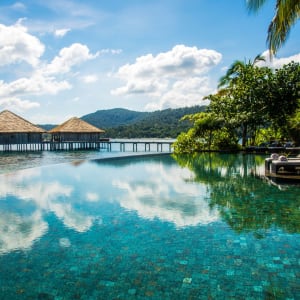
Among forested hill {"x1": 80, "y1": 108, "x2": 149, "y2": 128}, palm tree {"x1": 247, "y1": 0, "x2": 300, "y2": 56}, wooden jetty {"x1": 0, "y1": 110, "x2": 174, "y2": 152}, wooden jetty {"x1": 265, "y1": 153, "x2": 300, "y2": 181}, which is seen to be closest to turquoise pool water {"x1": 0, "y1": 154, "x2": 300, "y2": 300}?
wooden jetty {"x1": 265, "y1": 153, "x2": 300, "y2": 181}

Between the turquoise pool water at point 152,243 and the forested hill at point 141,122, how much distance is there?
17.5 m

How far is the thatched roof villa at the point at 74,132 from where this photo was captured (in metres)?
36.6

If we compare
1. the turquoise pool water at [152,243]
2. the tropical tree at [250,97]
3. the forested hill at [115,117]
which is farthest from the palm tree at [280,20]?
the forested hill at [115,117]

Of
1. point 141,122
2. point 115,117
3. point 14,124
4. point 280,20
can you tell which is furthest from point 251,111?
point 115,117

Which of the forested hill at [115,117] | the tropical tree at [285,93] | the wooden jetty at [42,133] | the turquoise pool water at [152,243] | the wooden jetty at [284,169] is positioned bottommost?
the turquoise pool water at [152,243]

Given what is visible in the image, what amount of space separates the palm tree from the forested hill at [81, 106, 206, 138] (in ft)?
56.2

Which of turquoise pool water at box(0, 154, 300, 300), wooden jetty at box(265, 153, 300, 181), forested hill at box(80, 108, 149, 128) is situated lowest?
turquoise pool water at box(0, 154, 300, 300)

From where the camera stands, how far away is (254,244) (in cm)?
439

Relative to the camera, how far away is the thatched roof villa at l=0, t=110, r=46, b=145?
33312 millimetres

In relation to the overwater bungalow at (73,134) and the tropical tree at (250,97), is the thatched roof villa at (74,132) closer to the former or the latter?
the overwater bungalow at (73,134)

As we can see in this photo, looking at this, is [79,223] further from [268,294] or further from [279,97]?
[279,97]

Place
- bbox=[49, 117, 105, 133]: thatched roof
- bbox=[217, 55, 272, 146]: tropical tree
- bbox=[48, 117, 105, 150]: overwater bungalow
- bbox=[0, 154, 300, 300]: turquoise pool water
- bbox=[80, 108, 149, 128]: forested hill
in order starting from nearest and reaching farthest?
bbox=[0, 154, 300, 300]: turquoise pool water, bbox=[217, 55, 272, 146]: tropical tree, bbox=[49, 117, 105, 133]: thatched roof, bbox=[48, 117, 105, 150]: overwater bungalow, bbox=[80, 108, 149, 128]: forested hill

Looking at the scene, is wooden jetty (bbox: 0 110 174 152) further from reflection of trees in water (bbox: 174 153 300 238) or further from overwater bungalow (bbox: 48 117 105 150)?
reflection of trees in water (bbox: 174 153 300 238)

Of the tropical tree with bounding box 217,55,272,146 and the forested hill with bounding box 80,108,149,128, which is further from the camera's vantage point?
the forested hill with bounding box 80,108,149,128
